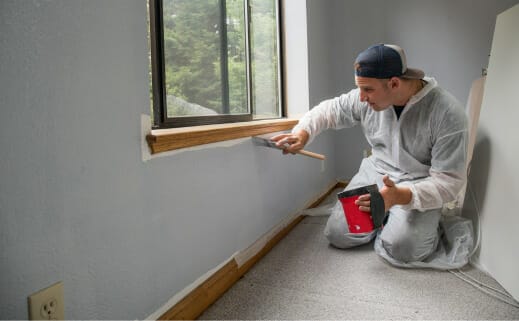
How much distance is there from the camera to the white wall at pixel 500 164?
139cm

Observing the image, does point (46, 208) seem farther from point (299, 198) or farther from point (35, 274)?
Answer: point (299, 198)

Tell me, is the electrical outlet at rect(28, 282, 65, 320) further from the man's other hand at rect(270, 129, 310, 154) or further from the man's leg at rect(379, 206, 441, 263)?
the man's leg at rect(379, 206, 441, 263)

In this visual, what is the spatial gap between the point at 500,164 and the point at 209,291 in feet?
4.14

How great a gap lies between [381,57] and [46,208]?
1.31 meters

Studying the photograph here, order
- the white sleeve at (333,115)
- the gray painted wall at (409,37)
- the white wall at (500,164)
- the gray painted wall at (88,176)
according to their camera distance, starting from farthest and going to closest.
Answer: the gray painted wall at (409,37) < the white sleeve at (333,115) < the white wall at (500,164) < the gray painted wall at (88,176)

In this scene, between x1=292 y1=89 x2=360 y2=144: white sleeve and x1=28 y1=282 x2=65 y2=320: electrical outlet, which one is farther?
x1=292 y1=89 x2=360 y2=144: white sleeve

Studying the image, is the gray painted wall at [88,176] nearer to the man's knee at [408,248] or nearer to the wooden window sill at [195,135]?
the wooden window sill at [195,135]

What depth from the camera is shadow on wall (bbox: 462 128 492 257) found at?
1658 mm

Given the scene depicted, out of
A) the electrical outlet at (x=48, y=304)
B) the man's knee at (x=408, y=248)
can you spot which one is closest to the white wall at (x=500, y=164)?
the man's knee at (x=408, y=248)

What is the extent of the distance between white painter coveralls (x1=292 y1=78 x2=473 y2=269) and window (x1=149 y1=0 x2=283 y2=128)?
41cm

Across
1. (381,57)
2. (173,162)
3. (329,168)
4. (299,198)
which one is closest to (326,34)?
(329,168)

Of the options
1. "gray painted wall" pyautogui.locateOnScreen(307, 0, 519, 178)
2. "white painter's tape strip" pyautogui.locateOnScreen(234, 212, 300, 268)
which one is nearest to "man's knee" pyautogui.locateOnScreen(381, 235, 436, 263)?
"white painter's tape strip" pyautogui.locateOnScreen(234, 212, 300, 268)

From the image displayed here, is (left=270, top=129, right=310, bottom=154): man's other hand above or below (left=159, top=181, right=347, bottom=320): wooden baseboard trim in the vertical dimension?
above

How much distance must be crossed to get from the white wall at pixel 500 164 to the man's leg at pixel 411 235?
0.65ft
